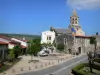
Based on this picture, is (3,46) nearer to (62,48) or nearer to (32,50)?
(32,50)

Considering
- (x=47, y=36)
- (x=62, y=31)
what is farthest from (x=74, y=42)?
(x=62, y=31)

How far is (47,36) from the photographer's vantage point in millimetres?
97125

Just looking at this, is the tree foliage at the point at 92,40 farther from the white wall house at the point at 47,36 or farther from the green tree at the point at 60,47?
the white wall house at the point at 47,36

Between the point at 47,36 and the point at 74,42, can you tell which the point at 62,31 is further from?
the point at 74,42

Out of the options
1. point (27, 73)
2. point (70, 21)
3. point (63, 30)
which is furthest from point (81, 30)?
point (27, 73)

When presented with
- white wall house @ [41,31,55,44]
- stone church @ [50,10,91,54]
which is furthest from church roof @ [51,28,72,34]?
white wall house @ [41,31,55,44]

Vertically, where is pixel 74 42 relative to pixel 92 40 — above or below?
below

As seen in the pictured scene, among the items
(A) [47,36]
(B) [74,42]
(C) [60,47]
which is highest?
(A) [47,36]

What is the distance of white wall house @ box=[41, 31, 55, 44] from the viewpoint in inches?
3814

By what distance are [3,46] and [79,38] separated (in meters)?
43.5

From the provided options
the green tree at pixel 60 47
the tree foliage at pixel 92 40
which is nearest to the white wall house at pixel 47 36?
the green tree at pixel 60 47

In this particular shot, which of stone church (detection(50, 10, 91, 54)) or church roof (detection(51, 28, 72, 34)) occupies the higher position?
church roof (detection(51, 28, 72, 34))

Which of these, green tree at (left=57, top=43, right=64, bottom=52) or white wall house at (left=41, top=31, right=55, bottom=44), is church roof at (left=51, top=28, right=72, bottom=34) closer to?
white wall house at (left=41, top=31, right=55, bottom=44)

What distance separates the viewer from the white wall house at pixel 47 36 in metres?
96.9
